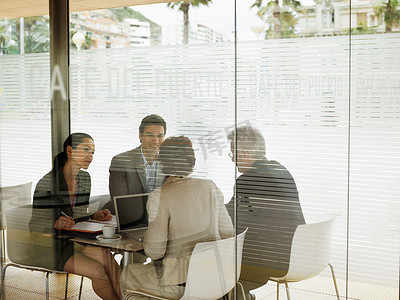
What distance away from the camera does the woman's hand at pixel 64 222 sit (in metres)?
3.51

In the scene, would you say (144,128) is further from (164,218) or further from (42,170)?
(42,170)

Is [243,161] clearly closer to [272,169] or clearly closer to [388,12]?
[272,169]

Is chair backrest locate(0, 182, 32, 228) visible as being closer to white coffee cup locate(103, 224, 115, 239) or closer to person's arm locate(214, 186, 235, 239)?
white coffee cup locate(103, 224, 115, 239)

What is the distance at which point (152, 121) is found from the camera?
316 centimetres

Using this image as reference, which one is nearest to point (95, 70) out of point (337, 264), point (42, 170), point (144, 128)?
point (144, 128)

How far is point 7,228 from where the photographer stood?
3824 mm

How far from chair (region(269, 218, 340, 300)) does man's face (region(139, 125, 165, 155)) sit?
94 centimetres

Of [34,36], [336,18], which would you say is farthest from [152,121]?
[336,18]

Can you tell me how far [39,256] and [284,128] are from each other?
6.40 feet

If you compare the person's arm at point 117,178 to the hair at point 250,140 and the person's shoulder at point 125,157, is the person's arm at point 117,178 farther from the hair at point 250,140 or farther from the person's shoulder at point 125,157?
the hair at point 250,140

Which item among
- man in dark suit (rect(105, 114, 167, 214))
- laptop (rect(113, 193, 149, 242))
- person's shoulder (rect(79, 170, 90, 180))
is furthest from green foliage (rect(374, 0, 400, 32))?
person's shoulder (rect(79, 170, 90, 180))

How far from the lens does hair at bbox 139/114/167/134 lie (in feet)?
10.3

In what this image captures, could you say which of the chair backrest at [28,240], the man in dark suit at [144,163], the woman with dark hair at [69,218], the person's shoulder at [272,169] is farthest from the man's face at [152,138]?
the chair backrest at [28,240]

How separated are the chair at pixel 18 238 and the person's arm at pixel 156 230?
1017mm
